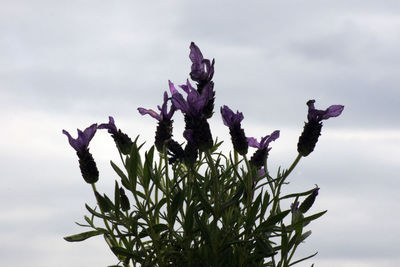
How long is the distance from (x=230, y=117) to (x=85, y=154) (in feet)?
1.45

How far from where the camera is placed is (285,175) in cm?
192

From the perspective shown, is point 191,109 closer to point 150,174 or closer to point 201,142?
point 201,142

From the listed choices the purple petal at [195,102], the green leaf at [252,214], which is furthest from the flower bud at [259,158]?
the purple petal at [195,102]

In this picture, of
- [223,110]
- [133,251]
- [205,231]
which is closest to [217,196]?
[205,231]

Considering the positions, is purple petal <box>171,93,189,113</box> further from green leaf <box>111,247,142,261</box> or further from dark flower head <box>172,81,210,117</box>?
green leaf <box>111,247,142,261</box>

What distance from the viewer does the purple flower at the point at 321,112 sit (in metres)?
1.93

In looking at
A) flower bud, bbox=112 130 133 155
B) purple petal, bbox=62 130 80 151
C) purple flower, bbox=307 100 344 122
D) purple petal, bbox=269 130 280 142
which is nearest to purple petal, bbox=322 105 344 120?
purple flower, bbox=307 100 344 122

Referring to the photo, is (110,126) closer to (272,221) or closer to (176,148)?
(176,148)

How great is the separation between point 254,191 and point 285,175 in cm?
14

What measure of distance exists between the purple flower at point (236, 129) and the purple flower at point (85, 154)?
40 cm

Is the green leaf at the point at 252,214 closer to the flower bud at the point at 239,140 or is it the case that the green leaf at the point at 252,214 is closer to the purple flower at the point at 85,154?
the flower bud at the point at 239,140

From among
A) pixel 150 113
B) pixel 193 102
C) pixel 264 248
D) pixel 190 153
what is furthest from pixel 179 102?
pixel 264 248

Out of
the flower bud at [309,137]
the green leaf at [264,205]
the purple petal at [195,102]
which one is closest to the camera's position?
the purple petal at [195,102]

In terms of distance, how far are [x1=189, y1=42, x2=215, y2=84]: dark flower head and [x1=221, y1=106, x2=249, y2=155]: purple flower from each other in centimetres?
10
